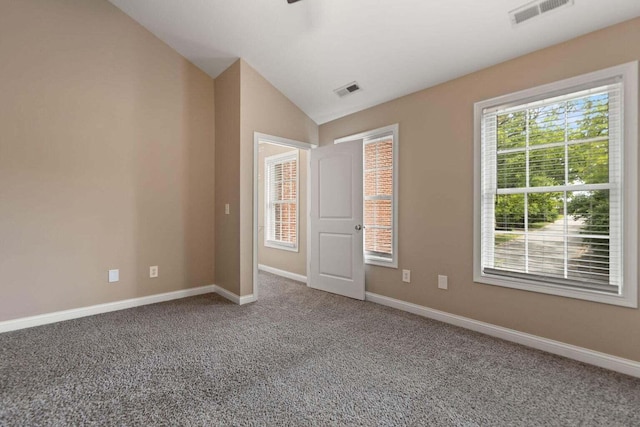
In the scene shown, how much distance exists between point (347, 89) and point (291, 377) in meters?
3.09

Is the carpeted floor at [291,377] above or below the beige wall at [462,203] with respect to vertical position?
below

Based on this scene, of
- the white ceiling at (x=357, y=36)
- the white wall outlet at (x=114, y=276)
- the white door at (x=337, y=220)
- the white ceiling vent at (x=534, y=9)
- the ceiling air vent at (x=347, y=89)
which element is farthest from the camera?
the white door at (x=337, y=220)

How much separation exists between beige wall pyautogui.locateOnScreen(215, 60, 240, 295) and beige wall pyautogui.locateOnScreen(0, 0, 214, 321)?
0.56ft

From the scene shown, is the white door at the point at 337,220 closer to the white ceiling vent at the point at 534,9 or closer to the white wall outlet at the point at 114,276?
the white ceiling vent at the point at 534,9

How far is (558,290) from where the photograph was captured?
2375 millimetres

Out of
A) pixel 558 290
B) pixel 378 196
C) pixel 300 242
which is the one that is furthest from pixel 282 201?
pixel 558 290

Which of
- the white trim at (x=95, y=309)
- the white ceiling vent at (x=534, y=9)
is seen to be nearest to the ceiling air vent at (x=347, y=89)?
the white ceiling vent at (x=534, y=9)

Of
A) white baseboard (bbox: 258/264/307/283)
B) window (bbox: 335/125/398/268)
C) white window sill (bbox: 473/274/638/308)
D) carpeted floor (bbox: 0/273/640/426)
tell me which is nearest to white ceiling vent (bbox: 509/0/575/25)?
window (bbox: 335/125/398/268)

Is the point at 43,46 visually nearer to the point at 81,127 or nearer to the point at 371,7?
the point at 81,127

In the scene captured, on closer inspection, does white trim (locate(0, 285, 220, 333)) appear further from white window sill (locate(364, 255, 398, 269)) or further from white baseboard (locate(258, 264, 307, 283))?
white window sill (locate(364, 255, 398, 269))

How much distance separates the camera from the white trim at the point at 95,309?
283 centimetres

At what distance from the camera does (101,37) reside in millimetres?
3268

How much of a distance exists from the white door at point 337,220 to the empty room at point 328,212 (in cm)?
3

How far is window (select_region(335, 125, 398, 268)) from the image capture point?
353 centimetres
